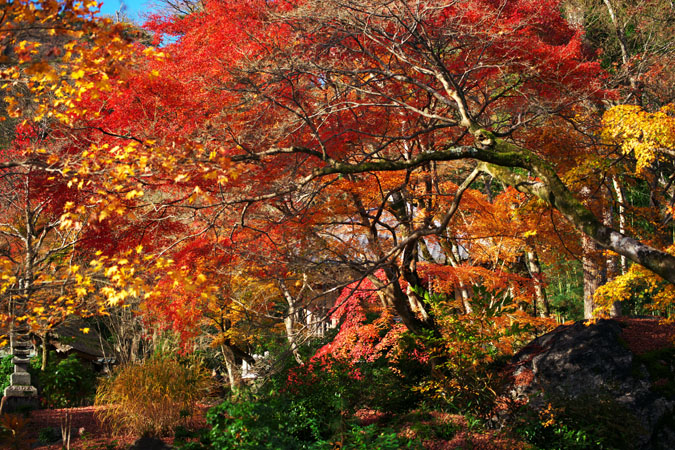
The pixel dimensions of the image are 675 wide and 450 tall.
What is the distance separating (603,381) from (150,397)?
650 centimetres

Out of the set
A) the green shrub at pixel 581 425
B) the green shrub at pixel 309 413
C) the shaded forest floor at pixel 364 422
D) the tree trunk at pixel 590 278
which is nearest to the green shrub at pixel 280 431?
the green shrub at pixel 309 413

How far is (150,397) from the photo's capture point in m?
8.08

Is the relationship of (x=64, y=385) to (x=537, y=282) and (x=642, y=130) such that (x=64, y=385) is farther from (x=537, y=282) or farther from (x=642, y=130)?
(x=642, y=130)

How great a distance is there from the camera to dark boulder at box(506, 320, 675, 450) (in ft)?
18.9

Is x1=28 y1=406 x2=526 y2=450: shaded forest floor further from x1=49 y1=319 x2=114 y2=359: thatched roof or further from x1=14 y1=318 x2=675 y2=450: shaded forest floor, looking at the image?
x1=49 y1=319 x2=114 y2=359: thatched roof

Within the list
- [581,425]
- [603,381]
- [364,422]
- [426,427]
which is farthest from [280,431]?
[603,381]

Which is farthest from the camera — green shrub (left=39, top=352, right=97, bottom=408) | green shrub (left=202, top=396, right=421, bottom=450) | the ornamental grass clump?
green shrub (left=39, top=352, right=97, bottom=408)

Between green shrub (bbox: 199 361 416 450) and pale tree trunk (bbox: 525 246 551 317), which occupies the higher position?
pale tree trunk (bbox: 525 246 551 317)

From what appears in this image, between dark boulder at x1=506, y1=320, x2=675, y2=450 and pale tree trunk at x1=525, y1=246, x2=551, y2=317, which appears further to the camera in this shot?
pale tree trunk at x1=525, y1=246, x2=551, y2=317

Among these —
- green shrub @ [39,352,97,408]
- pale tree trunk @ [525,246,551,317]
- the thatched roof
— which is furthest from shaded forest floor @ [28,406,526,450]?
the thatched roof

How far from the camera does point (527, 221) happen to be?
923 cm

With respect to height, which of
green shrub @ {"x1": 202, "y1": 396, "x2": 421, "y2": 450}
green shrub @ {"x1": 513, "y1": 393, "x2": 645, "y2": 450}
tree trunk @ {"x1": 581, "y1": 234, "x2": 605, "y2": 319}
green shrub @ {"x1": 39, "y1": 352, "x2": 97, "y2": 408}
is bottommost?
green shrub @ {"x1": 513, "y1": 393, "x2": 645, "y2": 450}

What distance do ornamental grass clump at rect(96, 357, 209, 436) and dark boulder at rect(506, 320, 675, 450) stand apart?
5.00m

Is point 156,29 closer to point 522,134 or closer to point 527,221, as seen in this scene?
point 522,134
